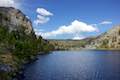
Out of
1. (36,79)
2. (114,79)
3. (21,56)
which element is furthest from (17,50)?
(114,79)

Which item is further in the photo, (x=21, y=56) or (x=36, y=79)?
(x=21, y=56)

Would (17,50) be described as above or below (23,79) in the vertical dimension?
above

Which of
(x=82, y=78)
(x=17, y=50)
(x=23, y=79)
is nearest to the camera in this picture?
(x=23, y=79)

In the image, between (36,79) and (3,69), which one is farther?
(36,79)

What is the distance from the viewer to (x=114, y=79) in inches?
3890

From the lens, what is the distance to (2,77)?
7369cm

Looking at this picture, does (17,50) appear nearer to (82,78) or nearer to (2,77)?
(82,78)

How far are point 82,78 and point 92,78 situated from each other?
3657 mm

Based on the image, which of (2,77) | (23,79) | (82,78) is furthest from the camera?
(82,78)

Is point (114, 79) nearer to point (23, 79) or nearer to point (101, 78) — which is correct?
point (101, 78)

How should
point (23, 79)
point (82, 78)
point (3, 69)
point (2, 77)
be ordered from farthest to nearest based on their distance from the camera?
point (82, 78) → point (23, 79) → point (3, 69) → point (2, 77)

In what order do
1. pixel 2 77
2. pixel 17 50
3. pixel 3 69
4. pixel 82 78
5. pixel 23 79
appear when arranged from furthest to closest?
pixel 17 50, pixel 82 78, pixel 23 79, pixel 3 69, pixel 2 77

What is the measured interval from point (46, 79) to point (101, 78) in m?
20.0

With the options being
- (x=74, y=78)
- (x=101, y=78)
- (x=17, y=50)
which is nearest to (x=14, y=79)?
(x=74, y=78)
